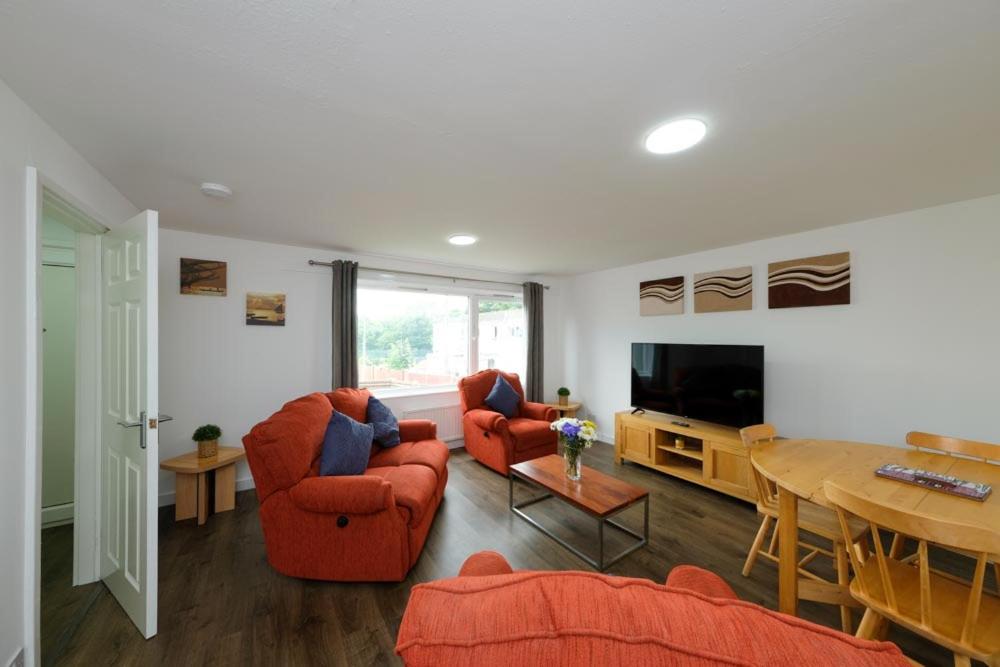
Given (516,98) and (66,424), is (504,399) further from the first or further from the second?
(66,424)

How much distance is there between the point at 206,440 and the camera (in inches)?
113

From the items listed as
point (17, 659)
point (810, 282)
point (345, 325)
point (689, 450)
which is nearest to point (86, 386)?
point (17, 659)

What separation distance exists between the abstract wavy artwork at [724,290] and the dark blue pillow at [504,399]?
2.27 metres

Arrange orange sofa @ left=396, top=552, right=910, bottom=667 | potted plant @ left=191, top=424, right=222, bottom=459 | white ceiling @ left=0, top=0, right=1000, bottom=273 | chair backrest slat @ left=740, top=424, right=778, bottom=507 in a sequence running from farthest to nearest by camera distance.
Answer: potted plant @ left=191, top=424, right=222, bottom=459 < chair backrest slat @ left=740, top=424, right=778, bottom=507 < white ceiling @ left=0, top=0, right=1000, bottom=273 < orange sofa @ left=396, top=552, right=910, bottom=667

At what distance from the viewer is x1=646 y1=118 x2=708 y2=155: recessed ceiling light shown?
60.3 inches

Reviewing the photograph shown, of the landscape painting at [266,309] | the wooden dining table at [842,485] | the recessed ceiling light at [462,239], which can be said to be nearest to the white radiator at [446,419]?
the landscape painting at [266,309]

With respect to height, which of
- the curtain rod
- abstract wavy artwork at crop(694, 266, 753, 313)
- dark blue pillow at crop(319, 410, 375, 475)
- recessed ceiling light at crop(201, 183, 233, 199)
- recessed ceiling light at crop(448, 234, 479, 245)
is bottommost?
dark blue pillow at crop(319, 410, 375, 475)

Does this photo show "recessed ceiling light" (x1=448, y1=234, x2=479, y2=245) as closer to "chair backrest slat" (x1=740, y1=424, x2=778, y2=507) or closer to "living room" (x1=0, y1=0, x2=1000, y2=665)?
"living room" (x1=0, y1=0, x2=1000, y2=665)

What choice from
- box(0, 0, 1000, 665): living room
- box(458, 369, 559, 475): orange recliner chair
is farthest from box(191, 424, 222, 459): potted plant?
box(458, 369, 559, 475): orange recliner chair

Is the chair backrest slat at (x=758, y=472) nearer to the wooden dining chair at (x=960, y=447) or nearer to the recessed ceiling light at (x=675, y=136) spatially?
the wooden dining chair at (x=960, y=447)

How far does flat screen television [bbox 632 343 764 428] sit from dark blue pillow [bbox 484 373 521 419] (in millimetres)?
1409

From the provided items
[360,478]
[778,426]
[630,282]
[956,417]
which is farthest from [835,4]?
[630,282]

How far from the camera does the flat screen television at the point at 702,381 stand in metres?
3.22

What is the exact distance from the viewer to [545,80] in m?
1.27
